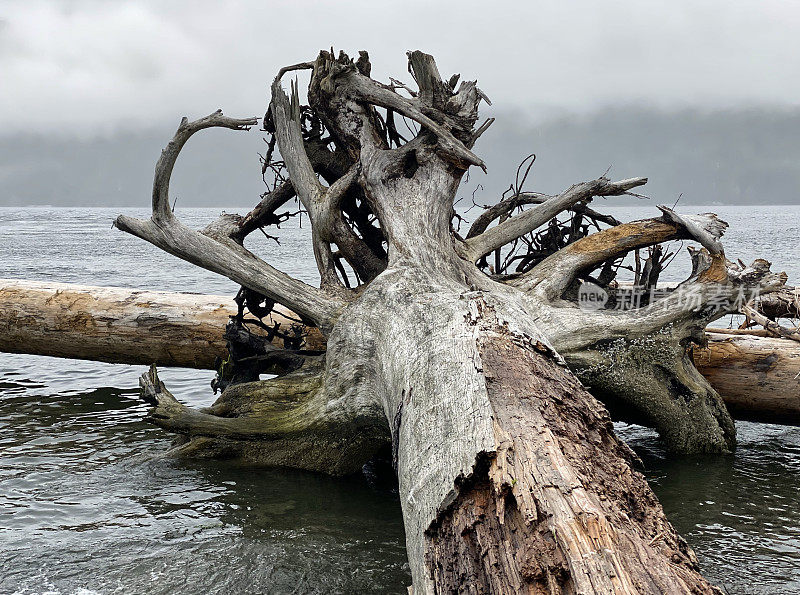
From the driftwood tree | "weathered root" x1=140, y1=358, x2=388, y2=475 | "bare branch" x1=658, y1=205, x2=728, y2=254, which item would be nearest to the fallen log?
the driftwood tree

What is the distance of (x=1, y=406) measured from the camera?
7309 millimetres

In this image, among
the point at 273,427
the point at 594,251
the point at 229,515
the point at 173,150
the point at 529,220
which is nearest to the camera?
the point at 229,515

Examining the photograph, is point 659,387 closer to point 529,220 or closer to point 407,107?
point 529,220

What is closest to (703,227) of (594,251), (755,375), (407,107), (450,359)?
(594,251)

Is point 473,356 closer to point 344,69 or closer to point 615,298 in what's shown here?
point 615,298

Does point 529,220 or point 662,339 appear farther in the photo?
point 529,220

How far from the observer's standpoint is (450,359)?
12.4 ft

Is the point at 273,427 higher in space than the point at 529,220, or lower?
lower

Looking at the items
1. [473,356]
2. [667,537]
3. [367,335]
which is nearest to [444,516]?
[667,537]

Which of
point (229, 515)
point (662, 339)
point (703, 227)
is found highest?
point (703, 227)

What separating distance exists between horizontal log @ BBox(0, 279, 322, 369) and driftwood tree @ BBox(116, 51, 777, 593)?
1.22 metres

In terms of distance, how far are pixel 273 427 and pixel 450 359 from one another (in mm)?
1924

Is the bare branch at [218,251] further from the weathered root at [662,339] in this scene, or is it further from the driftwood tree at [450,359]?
the weathered root at [662,339]

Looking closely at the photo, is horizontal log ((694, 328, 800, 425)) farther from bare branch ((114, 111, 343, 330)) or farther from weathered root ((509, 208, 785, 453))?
bare branch ((114, 111, 343, 330))
